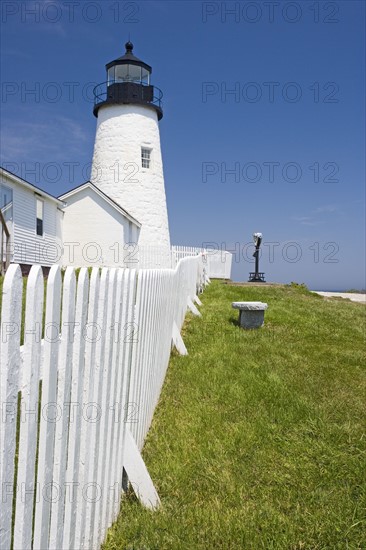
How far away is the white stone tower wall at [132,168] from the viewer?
22.9 metres

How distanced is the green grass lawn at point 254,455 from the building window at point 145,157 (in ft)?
60.7

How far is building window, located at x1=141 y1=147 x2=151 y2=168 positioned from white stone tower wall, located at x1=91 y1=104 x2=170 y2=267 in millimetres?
209

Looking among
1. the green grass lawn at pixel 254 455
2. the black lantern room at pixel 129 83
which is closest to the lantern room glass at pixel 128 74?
the black lantern room at pixel 129 83

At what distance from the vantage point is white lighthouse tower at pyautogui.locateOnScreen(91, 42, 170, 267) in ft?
75.0

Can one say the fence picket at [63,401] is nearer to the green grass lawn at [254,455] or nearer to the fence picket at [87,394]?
the fence picket at [87,394]

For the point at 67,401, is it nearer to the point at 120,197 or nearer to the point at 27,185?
the point at 27,185

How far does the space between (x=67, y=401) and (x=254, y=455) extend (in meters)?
2.07

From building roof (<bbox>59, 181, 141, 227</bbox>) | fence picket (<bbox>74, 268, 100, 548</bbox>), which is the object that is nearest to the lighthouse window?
building roof (<bbox>59, 181, 141, 227</bbox>)

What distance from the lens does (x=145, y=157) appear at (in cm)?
2366

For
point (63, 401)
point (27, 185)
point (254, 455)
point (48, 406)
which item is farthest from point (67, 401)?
point (27, 185)

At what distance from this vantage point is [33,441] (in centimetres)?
149

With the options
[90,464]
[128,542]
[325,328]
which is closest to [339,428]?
[128,542]

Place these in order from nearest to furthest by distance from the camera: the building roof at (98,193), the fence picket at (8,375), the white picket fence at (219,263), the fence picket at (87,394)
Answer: the fence picket at (8,375)
the fence picket at (87,394)
the building roof at (98,193)
the white picket fence at (219,263)

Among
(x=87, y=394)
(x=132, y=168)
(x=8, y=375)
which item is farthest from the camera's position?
(x=132, y=168)
